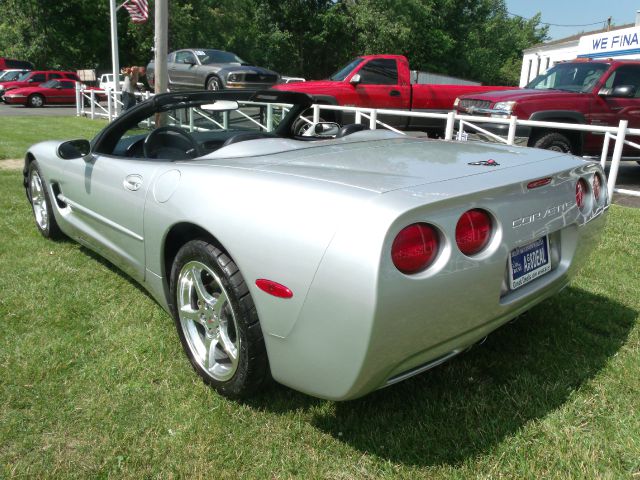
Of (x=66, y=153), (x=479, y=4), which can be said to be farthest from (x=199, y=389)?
(x=479, y=4)

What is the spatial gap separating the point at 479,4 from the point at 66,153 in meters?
46.0

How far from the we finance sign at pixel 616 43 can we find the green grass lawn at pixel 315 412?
39.7 feet

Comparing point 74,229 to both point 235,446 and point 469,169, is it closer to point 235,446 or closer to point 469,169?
point 235,446

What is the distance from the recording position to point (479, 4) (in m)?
43.2

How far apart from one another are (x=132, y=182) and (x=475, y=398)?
76.1 inches

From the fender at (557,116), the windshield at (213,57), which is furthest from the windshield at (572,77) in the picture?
the windshield at (213,57)

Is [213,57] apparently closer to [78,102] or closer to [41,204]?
[78,102]

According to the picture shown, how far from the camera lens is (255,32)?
37281 millimetres

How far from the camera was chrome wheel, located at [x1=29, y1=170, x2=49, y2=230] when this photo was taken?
170 inches

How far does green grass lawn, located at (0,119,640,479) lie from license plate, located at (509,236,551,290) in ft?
1.71

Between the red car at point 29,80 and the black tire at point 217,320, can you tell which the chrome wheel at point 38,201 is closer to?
the black tire at point 217,320

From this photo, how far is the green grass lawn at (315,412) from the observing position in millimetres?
1948

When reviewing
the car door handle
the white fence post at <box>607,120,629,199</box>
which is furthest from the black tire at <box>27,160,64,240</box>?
the white fence post at <box>607,120,629,199</box>

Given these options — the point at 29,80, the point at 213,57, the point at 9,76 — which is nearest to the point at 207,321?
the point at 213,57
